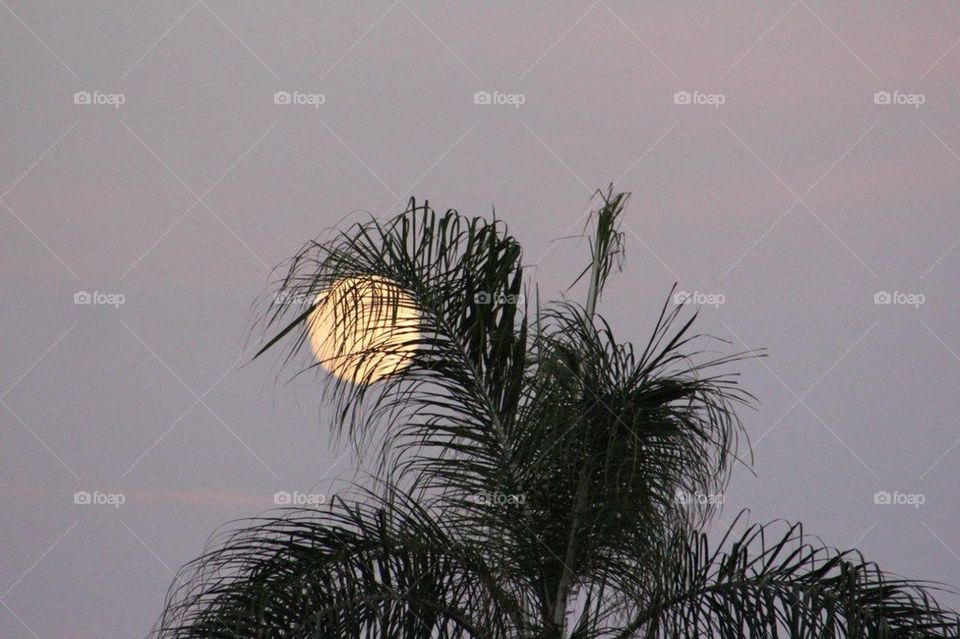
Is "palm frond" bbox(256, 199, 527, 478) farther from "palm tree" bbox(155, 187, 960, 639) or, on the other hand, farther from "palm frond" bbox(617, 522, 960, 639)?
"palm frond" bbox(617, 522, 960, 639)

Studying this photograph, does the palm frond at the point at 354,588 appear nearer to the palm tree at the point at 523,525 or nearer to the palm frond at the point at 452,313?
the palm tree at the point at 523,525

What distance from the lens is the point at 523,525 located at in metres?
3.51

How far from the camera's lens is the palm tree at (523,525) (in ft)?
10.5

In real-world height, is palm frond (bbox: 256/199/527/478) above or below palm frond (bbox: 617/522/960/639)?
above

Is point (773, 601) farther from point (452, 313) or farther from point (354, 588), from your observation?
point (452, 313)

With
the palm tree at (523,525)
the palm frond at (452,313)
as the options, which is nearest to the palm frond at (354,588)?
the palm tree at (523,525)

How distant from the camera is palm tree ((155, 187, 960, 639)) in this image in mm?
3195

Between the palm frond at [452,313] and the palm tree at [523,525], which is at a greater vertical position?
the palm frond at [452,313]

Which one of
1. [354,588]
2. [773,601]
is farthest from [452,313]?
[773,601]

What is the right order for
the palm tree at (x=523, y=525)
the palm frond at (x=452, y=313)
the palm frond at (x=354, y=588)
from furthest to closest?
the palm frond at (x=452, y=313), the palm tree at (x=523, y=525), the palm frond at (x=354, y=588)

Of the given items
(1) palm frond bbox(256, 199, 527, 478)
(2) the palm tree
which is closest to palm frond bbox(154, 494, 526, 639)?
(2) the palm tree

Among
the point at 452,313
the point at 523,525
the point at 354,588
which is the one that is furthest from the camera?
the point at 452,313

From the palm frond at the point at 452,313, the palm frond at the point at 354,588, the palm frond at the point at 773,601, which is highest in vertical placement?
the palm frond at the point at 452,313

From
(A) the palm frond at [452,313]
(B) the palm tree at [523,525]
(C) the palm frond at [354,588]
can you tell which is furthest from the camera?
(A) the palm frond at [452,313]
